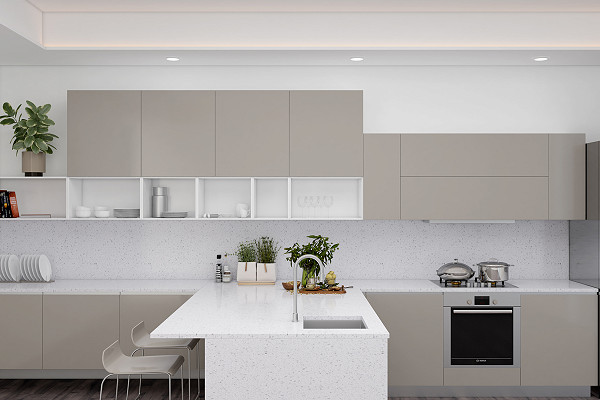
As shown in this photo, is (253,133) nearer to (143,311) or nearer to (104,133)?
(104,133)

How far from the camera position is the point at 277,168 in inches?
180

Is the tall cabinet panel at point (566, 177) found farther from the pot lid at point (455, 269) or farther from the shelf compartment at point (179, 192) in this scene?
the shelf compartment at point (179, 192)

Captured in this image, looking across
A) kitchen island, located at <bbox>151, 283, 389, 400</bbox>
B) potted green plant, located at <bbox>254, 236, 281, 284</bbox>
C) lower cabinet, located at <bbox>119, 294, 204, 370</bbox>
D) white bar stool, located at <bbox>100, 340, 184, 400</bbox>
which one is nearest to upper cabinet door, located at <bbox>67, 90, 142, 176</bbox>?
lower cabinet, located at <bbox>119, 294, 204, 370</bbox>

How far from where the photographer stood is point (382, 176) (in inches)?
180

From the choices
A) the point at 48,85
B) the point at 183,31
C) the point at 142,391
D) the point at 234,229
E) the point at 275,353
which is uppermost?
the point at 183,31

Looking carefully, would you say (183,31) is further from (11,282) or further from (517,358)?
(517,358)

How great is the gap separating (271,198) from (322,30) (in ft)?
4.86

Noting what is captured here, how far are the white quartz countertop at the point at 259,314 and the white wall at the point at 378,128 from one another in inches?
26.1

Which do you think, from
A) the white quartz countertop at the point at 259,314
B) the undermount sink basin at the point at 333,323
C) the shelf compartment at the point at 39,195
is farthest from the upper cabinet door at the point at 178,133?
the undermount sink basin at the point at 333,323

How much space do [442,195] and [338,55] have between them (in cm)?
140

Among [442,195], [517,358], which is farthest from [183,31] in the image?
[517,358]

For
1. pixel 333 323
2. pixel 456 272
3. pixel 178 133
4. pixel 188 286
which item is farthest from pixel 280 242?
pixel 333 323

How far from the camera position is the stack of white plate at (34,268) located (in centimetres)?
471

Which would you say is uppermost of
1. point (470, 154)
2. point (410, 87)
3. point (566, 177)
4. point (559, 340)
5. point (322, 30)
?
point (322, 30)
